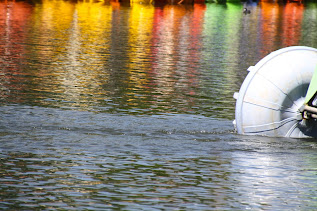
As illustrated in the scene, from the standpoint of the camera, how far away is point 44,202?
9.72 metres

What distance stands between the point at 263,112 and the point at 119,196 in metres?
5.40

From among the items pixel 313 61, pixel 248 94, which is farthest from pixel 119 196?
pixel 313 61

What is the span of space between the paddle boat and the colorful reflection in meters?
3.19

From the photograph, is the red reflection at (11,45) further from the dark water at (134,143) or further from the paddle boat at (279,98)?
the paddle boat at (279,98)

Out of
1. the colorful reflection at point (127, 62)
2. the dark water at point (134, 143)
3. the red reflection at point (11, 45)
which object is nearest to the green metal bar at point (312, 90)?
the dark water at point (134, 143)

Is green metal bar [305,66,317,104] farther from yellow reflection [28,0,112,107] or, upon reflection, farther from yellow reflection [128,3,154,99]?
yellow reflection [128,3,154,99]

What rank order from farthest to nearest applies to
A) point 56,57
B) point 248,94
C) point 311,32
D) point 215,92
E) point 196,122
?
point 311,32 < point 56,57 < point 215,92 < point 196,122 < point 248,94

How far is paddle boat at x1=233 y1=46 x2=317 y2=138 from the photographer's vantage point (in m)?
14.7

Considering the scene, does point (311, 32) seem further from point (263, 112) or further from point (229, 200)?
point (229, 200)

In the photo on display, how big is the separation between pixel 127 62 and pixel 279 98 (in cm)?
1463

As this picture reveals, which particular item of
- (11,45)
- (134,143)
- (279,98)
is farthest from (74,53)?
(134,143)

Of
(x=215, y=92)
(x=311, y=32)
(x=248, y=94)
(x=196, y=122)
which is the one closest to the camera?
(x=248, y=94)

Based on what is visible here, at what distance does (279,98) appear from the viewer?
1478 centimetres

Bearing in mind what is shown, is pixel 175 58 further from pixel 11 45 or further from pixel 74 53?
pixel 11 45
